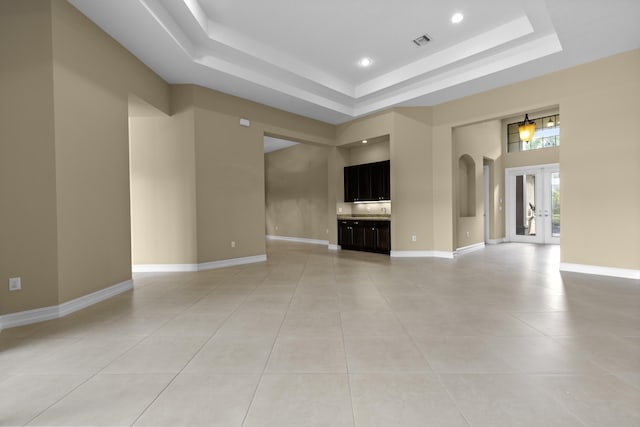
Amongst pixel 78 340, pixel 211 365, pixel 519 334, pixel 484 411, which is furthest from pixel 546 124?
pixel 78 340

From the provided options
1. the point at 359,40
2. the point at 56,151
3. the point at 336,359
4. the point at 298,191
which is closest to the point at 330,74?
the point at 359,40

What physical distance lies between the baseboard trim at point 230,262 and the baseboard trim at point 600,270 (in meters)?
5.57

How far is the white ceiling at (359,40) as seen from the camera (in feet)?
12.1

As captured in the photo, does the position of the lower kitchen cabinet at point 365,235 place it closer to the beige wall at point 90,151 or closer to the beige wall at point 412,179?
the beige wall at point 412,179

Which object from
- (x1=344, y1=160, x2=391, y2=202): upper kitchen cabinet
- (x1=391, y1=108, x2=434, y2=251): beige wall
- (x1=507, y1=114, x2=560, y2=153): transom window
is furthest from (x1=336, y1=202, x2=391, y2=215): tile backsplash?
(x1=507, y1=114, x2=560, y2=153): transom window

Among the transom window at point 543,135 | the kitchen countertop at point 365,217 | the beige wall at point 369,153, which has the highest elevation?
the transom window at point 543,135

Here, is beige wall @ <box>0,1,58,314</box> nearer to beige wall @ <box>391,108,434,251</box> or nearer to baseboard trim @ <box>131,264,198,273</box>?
baseboard trim @ <box>131,264,198,273</box>

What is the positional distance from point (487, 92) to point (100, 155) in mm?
6585

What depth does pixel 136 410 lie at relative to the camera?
1577 millimetres

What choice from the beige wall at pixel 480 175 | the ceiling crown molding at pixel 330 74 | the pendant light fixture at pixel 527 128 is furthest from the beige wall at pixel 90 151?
the pendant light fixture at pixel 527 128

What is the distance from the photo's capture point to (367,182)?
768 centimetres

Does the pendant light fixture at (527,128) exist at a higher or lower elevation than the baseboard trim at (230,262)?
higher

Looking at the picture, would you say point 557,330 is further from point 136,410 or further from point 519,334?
point 136,410

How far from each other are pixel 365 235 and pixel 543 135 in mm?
6289
